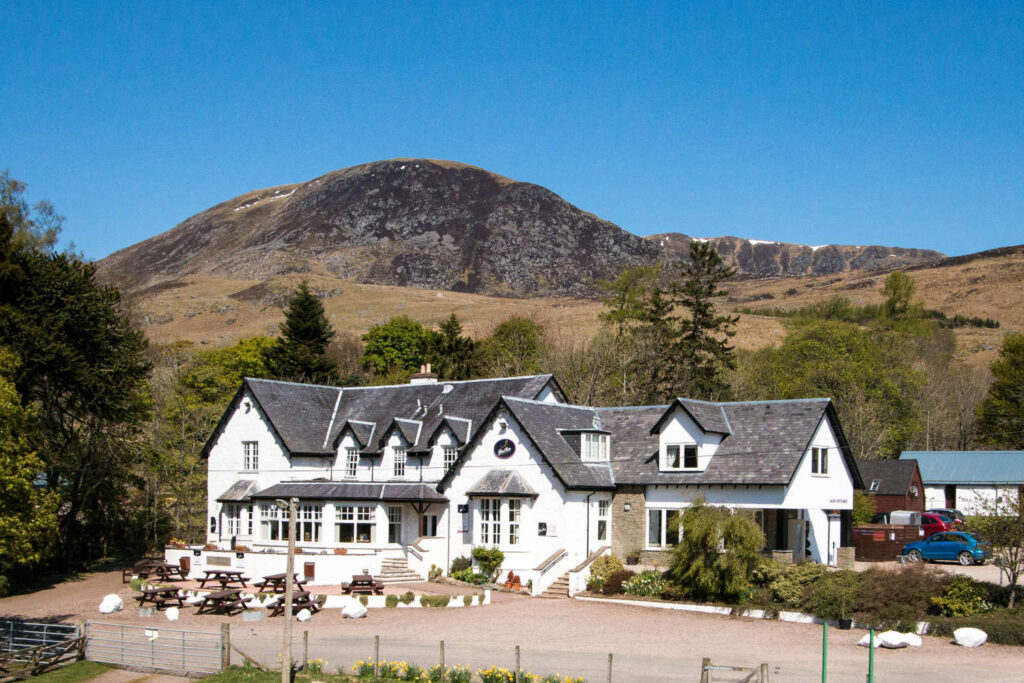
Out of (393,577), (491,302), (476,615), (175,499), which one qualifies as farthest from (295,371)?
(491,302)

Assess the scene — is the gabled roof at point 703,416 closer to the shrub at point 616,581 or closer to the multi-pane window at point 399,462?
the shrub at point 616,581

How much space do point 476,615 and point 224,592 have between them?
925cm

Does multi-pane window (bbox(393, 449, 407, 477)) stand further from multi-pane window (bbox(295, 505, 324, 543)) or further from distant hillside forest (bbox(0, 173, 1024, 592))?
distant hillside forest (bbox(0, 173, 1024, 592))

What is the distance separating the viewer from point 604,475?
4066 cm

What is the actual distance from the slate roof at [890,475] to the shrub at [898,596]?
28.8 m

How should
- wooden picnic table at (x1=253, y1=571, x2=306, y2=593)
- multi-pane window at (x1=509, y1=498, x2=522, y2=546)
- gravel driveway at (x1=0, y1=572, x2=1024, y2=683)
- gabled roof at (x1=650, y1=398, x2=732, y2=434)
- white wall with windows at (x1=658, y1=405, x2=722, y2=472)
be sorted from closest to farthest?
gravel driveway at (x1=0, y1=572, x2=1024, y2=683) → wooden picnic table at (x1=253, y1=571, x2=306, y2=593) → gabled roof at (x1=650, y1=398, x2=732, y2=434) → white wall with windows at (x1=658, y1=405, x2=722, y2=472) → multi-pane window at (x1=509, y1=498, x2=522, y2=546)

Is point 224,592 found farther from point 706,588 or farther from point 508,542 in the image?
point 706,588

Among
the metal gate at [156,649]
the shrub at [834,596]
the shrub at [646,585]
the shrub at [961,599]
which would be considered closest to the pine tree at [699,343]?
the shrub at [646,585]

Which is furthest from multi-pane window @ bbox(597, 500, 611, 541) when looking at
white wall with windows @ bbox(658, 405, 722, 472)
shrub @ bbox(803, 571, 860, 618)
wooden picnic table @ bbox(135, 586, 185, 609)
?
wooden picnic table @ bbox(135, 586, 185, 609)

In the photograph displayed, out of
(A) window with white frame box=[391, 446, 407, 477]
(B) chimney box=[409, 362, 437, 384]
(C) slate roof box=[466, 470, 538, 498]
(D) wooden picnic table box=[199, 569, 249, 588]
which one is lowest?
(D) wooden picnic table box=[199, 569, 249, 588]

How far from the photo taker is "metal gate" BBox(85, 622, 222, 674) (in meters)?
25.8

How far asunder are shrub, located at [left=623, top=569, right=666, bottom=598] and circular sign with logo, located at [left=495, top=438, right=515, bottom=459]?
7550 millimetres

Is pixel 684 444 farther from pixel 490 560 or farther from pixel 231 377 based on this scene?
pixel 231 377

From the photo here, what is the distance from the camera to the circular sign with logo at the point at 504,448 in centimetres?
4050
